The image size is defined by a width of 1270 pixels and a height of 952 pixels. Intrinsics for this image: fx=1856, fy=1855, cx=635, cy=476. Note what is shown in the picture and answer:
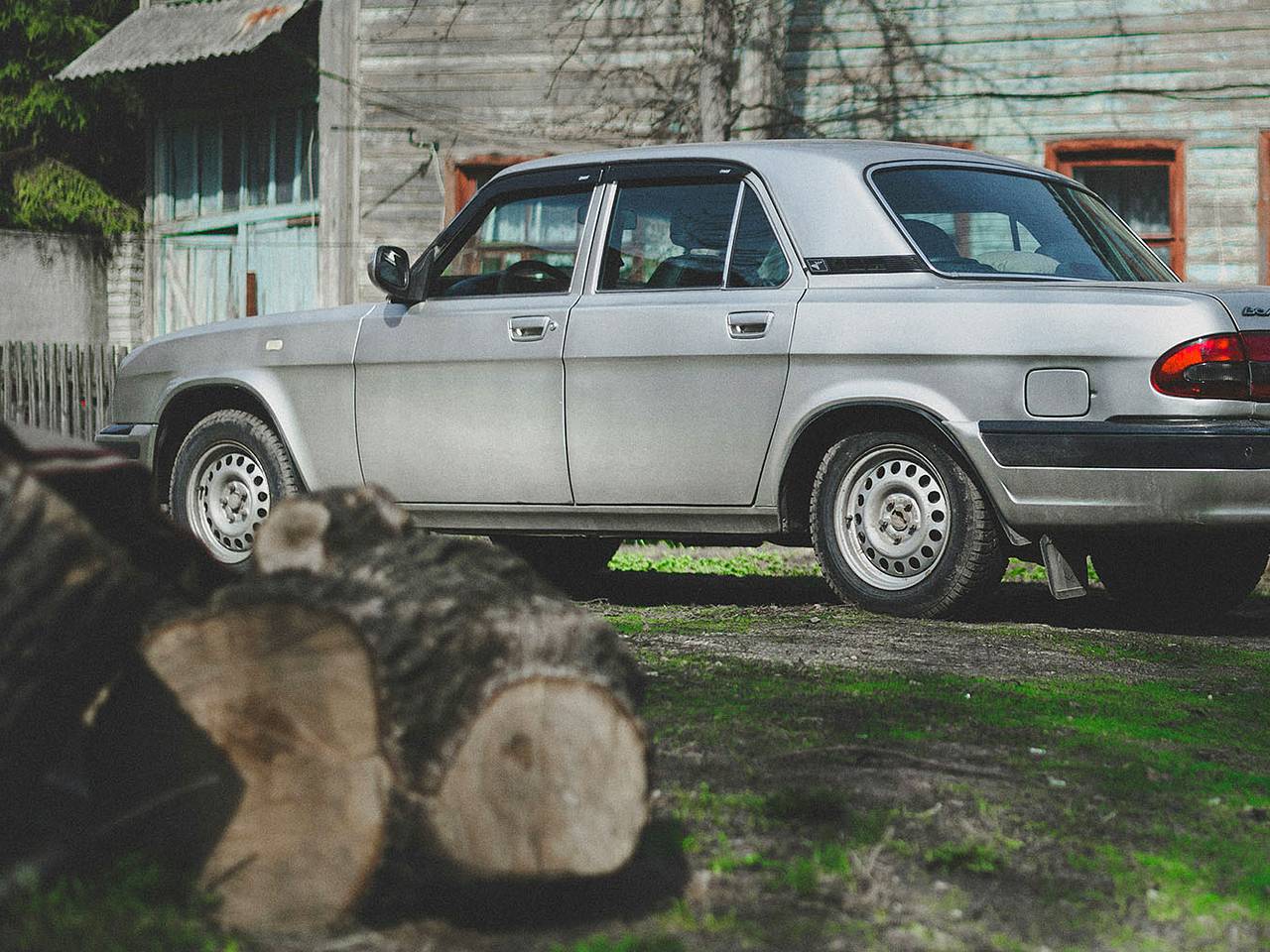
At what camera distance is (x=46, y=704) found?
3.02 m

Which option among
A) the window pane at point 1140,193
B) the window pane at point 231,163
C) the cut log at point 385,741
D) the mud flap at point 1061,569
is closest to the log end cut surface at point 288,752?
the cut log at point 385,741

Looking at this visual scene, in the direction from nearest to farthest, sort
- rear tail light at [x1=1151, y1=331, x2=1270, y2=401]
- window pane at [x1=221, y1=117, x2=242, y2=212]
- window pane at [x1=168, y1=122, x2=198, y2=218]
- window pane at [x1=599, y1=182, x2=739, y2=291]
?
rear tail light at [x1=1151, y1=331, x2=1270, y2=401]
window pane at [x1=599, y1=182, x2=739, y2=291]
window pane at [x1=221, y1=117, x2=242, y2=212]
window pane at [x1=168, y1=122, x2=198, y2=218]

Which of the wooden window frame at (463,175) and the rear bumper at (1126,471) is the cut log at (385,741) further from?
the wooden window frame at (463,175)

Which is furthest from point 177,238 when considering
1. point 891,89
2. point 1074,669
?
point 1074,669

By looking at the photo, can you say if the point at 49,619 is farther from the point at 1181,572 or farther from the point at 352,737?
the point at 1181,572

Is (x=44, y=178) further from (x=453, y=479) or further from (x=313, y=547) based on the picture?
(x=313, y=547)

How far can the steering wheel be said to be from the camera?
746 cm

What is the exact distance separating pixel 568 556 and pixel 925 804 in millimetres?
4883

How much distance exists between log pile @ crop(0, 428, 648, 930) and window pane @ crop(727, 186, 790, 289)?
384 centimetres

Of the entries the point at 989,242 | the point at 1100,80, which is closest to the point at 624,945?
the point at 989,242

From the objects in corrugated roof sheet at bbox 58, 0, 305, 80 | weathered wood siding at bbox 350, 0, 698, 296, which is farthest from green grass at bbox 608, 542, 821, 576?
corrugated roof sheet at bbox 58, 0, 305, 80

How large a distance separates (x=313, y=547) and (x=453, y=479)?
13.3ft

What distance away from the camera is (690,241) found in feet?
23.5

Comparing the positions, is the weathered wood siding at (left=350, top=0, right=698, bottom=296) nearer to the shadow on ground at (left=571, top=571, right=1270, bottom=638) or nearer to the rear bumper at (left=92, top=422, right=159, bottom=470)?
the shadow on ground at (left=571, top=571, right=1270, bottom=638)
